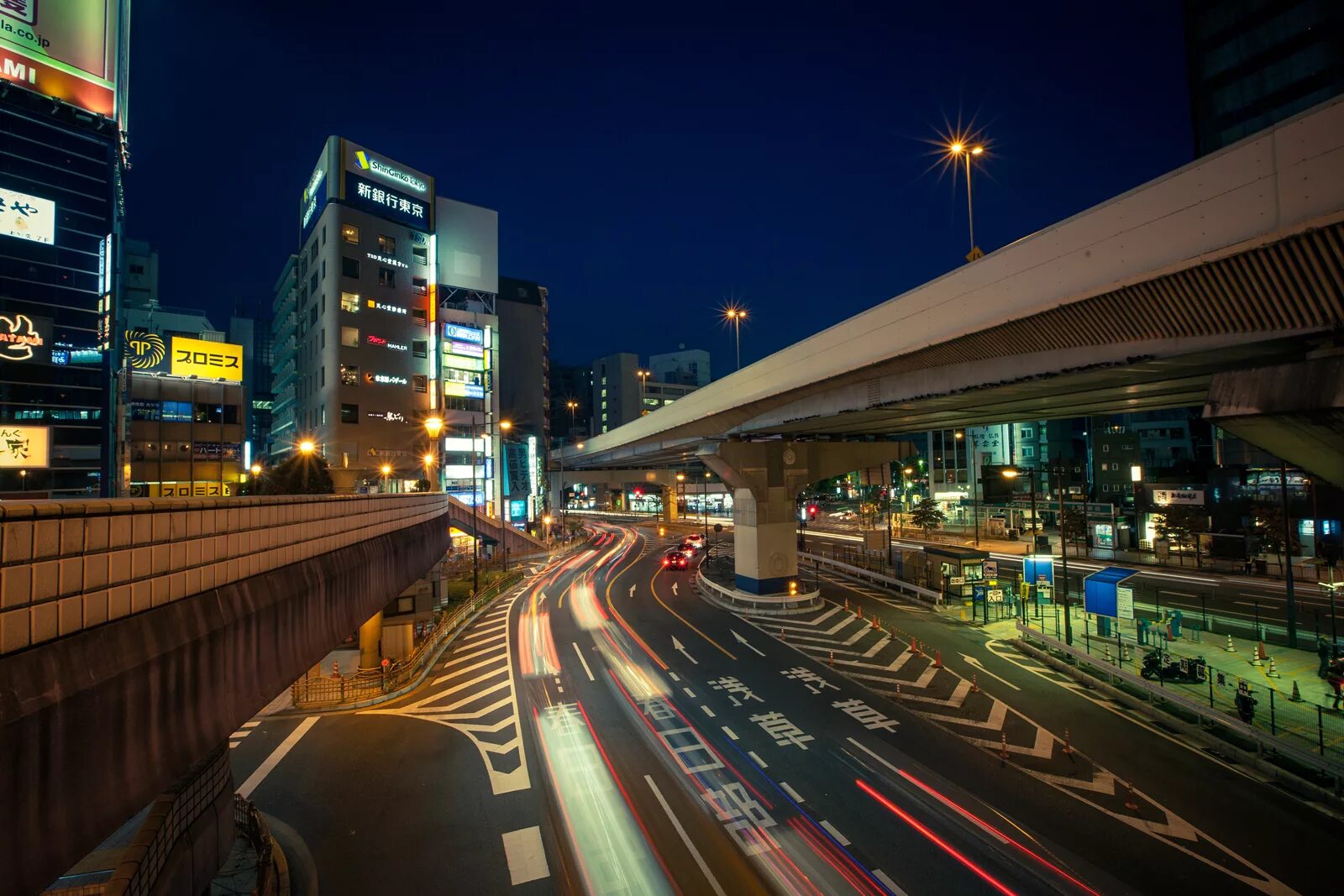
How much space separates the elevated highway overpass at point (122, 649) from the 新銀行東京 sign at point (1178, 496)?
184 feet

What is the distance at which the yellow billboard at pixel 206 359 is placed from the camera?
56.1 metres

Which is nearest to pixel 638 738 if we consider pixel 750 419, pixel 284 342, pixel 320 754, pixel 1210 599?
pixel 320 754

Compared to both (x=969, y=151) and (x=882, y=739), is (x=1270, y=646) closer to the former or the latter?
(x=882, y=739)

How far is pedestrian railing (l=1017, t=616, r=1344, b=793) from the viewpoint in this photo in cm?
1313

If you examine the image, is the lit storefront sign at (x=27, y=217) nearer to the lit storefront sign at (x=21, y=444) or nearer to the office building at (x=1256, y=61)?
the lit storefront sign at (x=21, y=444)

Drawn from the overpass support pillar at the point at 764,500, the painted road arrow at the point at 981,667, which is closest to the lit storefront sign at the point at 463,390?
the overpass support pillar at the point at 764,500

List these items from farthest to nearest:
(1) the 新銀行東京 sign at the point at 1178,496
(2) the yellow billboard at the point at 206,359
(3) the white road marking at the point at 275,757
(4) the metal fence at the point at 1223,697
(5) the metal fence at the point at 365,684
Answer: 1. (2) the yellow billboard at the point at 206,359
2. (1) the 新銀行東京 sign at the point at 1178,496
3. (5) the metal fence at the point at 365,684
4. (3) the white road marking at the point at 275,757
5. (4) the metal fence at the point at 1223,697

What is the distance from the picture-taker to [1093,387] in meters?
15.8

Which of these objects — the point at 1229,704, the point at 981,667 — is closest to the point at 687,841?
the point at 981,667

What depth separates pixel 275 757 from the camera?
15750 millimetres

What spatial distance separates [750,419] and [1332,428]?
2100cm

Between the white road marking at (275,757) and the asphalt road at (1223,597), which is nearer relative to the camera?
the white road marking at (275,757)

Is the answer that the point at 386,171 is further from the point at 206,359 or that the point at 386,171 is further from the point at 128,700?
the point at 128,700

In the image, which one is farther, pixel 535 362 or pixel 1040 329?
pixel 535 362
